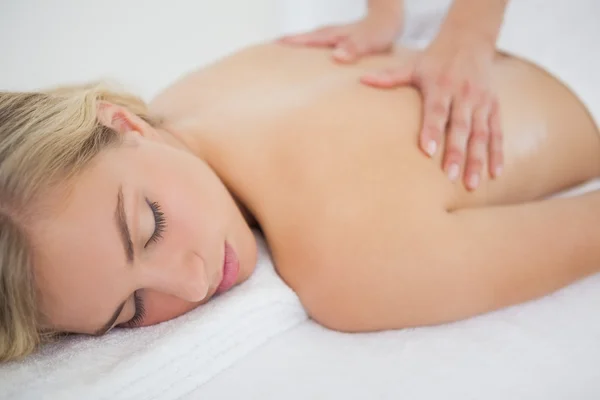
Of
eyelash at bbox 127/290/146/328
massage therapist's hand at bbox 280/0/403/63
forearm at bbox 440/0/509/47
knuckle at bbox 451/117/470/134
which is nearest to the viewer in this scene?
eyelash at bbox 127/290/146/328

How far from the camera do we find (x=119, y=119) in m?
0.87

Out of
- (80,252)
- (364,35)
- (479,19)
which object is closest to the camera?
(80,252)

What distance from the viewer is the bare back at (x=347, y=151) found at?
2.63 ft

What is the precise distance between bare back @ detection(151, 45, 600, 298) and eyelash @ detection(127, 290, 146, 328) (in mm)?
219

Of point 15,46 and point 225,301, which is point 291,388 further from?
point 15,46

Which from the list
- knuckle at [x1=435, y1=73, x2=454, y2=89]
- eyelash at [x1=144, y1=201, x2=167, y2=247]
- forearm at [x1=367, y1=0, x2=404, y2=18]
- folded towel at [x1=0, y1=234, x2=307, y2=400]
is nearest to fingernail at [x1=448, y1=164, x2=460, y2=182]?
knuckle at [x1=435, y1=73, x2=454, y2=89]

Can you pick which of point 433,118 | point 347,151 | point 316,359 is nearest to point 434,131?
point 433,118

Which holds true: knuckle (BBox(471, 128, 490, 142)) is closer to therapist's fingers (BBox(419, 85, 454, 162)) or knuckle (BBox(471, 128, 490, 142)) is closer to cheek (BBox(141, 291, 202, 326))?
therapist's fingers (BBox(419, 85, 454, 162))

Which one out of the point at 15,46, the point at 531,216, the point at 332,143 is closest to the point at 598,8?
the point at 531,216

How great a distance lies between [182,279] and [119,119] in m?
0.29

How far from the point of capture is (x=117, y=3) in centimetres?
139

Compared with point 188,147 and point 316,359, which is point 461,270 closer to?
point 316,359

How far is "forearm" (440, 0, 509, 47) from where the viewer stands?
100 cm

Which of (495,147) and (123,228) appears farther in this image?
(495,147)
